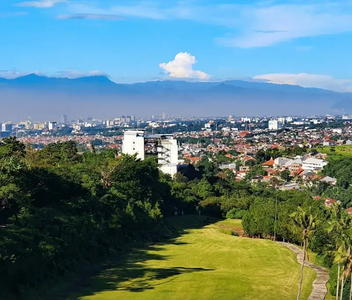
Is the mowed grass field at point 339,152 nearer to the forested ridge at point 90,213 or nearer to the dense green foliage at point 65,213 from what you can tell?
Result: the forested ridge at point 90,213

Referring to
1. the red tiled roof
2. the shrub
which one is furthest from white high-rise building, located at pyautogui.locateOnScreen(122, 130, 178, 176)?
the red tiled roof

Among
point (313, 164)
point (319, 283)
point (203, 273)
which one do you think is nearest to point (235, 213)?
point (203, 273)

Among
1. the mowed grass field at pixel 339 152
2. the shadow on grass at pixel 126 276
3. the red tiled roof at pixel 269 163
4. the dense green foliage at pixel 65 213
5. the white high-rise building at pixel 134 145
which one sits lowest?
the red tiled roof at pixel 269 163

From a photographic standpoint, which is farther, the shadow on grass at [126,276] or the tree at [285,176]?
the tree at [285,176]

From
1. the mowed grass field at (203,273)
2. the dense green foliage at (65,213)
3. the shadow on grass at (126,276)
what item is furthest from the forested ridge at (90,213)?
the mowed grass field at (203,273)

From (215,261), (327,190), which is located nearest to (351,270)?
(215,261)

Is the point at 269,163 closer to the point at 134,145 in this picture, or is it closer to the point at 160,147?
the point at 160,147

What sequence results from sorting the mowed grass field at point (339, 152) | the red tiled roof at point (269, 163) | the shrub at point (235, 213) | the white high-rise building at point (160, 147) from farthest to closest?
the mowed grass field at point (339, 152)
the red tiled roof at point (269, 163)
the white high-rise building at point (160, 147)
the shrub at point (235, 213)

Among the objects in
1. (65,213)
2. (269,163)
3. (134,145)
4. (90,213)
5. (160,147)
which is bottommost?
(269,163)

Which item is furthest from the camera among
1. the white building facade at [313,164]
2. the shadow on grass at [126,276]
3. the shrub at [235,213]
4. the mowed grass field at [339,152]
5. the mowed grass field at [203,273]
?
the mowed grass field at [339,152]
